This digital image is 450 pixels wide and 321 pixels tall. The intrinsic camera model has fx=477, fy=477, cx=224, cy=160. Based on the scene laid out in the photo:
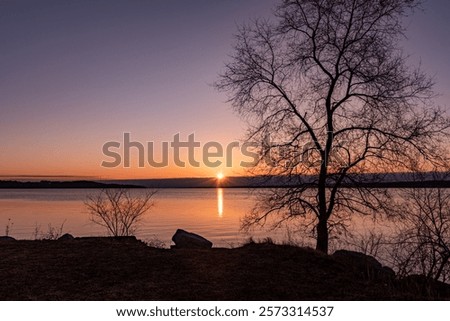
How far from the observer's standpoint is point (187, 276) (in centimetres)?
909

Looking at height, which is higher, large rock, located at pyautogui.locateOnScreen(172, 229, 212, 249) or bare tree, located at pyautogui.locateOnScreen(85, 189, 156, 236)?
bare tree, located at pyautogui.locateOnScreen(85, 189, 156, 236)

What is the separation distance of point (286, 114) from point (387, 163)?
3348mm

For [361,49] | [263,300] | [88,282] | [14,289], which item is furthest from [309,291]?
[361,49]

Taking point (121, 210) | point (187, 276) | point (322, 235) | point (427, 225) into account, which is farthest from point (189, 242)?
point (427, 225)

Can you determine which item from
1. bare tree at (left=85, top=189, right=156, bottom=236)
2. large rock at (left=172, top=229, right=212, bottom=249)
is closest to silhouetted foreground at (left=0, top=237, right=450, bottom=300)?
large rock at (left=172, top=229, right=212, bottom=249)

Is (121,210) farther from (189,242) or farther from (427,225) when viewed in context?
(427,225)

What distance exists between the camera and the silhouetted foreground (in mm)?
8078

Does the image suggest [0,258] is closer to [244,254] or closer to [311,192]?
[244,254]

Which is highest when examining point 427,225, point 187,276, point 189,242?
point 427,225

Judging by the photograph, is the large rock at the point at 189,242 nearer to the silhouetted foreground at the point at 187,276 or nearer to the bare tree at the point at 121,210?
the bare tree at the point at 121,210

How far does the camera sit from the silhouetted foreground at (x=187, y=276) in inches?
318

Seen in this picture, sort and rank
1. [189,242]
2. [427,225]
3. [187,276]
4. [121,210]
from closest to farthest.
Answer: [187,276] < [427,225] < [189,242] < [121,210]

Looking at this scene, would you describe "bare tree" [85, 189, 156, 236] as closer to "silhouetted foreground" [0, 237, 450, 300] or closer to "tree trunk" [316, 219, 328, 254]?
"silhouetted foreground" [0, 237, 450, 300]

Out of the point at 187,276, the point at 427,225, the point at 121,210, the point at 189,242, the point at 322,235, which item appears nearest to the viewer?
the point at 187,276
